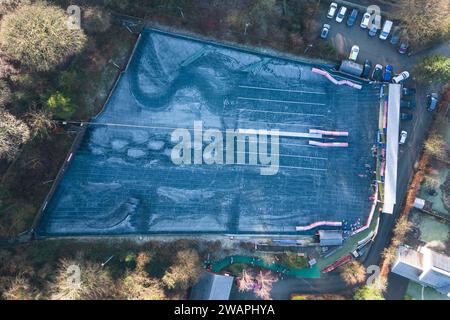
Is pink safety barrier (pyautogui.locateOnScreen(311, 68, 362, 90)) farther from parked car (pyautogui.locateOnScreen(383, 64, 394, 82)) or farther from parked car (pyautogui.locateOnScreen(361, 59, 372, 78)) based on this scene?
parked car (pyautogui.locateOnScreen(383, 64, 394, 82))

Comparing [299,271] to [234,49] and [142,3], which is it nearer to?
[234,49]

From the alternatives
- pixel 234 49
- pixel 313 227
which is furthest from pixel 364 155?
pixel 234 49

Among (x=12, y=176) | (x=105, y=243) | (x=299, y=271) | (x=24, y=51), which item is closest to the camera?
(x=24, y=51)

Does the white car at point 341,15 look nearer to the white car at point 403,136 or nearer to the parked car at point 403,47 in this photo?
the parked car at point 403,47

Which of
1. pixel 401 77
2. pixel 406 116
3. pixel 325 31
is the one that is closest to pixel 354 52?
pixel 325 31

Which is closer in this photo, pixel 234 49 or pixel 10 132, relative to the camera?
pixel 10 132

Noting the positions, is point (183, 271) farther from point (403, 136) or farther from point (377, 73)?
point (377, 73)
